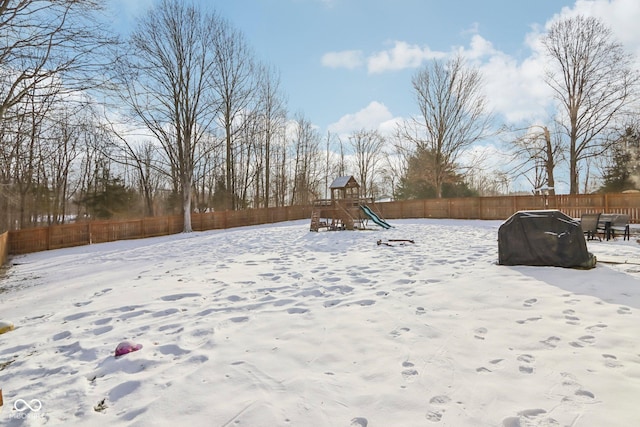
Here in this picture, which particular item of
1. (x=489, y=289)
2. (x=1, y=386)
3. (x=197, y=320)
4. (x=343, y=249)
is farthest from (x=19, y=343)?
(x=343, y=249)

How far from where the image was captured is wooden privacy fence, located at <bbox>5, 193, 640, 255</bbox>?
41.3 ft

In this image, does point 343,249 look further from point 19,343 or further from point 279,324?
point 19,343

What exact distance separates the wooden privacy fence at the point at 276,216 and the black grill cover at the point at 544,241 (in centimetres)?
1353

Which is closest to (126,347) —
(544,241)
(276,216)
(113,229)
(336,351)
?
(336,351)

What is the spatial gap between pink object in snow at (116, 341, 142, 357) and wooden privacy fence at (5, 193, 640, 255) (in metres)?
10.1

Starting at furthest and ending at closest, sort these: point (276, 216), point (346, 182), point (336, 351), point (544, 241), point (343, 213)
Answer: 1. point (276, 216)
2. point (346, 182)
3. point (343, 213)
4. point (544, 241)
5. point (336, 351)

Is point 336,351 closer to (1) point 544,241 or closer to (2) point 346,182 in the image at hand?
(1) point 544,241

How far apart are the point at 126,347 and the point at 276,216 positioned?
21.3 m

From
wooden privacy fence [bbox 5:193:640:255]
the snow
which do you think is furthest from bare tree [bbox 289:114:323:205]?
the snow

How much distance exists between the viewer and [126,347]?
2762 mm

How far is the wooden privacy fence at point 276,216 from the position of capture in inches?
496

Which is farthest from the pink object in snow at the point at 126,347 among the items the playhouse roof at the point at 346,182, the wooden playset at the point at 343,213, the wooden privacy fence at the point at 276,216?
the playhouse roof at the point at 346,182

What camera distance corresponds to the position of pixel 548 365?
2.29m

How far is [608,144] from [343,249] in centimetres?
2224
